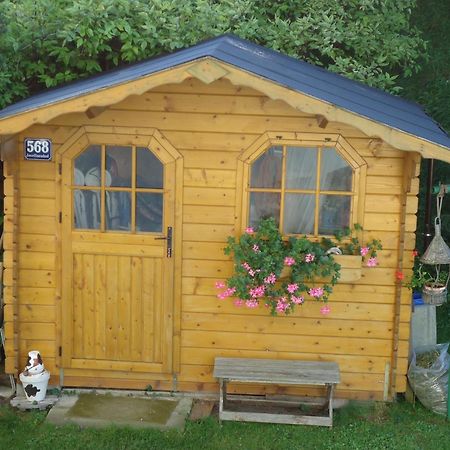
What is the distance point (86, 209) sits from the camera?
5543 mm

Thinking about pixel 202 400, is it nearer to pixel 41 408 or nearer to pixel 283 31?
pixel 41 408

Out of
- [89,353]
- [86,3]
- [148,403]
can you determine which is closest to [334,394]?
[148,403]

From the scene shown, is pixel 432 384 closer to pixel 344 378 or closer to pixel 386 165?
pixel 344 378

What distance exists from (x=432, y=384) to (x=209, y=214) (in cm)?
236

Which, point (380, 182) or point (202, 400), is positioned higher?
point (380, 182)

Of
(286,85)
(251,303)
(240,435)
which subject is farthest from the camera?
(251,303)

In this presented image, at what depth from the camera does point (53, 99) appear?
4844 mm

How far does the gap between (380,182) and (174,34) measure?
3.10m

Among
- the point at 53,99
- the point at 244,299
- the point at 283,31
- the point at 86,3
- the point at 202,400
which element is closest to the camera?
the point at 53,99

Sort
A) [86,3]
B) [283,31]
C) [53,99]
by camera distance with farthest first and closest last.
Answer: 1. [283,31]
2. [86,3]
3. [53,99]

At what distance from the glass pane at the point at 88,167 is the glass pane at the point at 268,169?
1.27 meters

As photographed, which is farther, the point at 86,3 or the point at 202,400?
the point at 86,3

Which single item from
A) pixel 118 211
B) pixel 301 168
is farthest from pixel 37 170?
pixel 301 168

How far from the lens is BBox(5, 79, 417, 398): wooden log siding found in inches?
211
